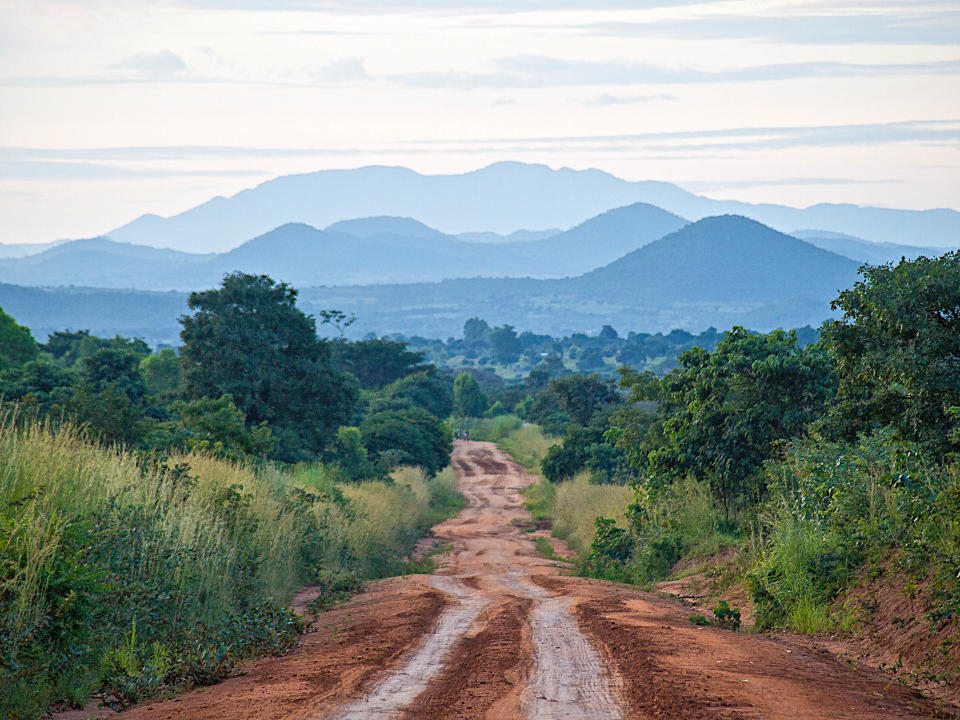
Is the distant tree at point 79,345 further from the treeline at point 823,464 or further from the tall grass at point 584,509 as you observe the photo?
the treeline at point 823,464

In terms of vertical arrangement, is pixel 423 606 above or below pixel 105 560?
below

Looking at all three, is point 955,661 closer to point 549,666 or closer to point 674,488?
point 549,666

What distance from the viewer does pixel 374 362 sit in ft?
219

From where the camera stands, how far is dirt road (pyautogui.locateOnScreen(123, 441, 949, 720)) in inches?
282

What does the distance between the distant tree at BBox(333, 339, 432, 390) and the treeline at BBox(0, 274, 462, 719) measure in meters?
31.8

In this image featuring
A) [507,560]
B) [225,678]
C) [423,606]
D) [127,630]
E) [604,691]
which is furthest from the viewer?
[507,560]

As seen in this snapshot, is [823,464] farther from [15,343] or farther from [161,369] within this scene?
[161,369]

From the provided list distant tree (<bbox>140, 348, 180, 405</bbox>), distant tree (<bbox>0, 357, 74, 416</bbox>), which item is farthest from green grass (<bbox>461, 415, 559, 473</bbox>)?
distant tree (<bbox>0, 357, 74, 416</bbox>)

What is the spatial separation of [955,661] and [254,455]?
16.6 meters

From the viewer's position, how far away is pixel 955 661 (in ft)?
27.2

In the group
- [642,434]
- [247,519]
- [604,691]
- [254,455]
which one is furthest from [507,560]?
[604,691]

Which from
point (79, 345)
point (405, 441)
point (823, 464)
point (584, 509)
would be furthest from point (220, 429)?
point (79, 345)

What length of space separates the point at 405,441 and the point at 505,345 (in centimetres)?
12632

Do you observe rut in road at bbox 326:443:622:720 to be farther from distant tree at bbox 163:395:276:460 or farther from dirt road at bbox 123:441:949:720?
distant tree at bbox 163:395:276:460
